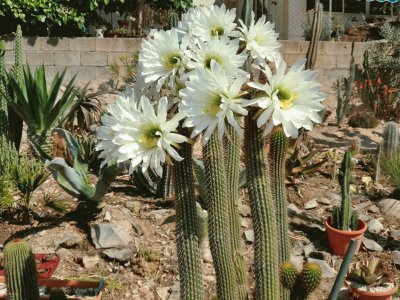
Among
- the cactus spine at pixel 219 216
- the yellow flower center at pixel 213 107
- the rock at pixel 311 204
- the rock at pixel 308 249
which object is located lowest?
the rock at pixel 308 249

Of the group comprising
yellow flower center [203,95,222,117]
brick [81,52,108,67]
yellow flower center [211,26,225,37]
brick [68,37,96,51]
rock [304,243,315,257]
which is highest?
brick [68,37,96,51]

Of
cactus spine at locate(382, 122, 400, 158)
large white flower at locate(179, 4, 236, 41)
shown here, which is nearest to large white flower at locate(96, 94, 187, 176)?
large white flower at locate(179, 4, 236, 41)

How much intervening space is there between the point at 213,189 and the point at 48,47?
25.9 feet

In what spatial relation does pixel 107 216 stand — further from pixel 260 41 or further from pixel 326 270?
pixel 260 41

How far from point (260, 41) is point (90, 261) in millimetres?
2538

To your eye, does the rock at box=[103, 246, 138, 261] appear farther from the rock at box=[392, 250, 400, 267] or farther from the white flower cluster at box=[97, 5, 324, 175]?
the white flower cluster at box=[97, 5, 324, 175]

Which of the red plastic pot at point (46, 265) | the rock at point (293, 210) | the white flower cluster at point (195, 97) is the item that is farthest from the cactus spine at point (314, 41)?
the white flower cluster at point (195, 97)

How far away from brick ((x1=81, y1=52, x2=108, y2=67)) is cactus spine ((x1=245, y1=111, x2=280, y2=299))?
25.2 ft

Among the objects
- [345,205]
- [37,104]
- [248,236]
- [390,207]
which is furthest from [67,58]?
[345,205]

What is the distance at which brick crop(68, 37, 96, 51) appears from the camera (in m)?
9.00

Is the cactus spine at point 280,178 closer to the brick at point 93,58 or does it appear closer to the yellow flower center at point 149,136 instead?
the yellow flower center at point 149,136

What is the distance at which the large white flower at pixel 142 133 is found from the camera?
1.54m

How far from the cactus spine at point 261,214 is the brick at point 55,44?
25.8ft

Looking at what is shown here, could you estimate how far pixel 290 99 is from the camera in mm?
1547
